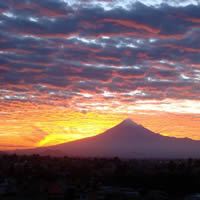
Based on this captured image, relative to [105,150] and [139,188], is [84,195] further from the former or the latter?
[105,150]

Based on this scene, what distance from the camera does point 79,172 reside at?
57.6 m

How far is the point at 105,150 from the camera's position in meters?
184

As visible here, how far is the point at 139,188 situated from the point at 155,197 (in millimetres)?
7262

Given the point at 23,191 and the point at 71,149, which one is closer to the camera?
the point at 23,191

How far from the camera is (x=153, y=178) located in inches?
1774

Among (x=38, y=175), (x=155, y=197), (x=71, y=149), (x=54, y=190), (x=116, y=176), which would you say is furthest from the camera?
(x=71, y=149)

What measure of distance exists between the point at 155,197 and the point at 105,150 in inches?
5981

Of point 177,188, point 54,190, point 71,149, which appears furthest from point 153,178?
point 71,149

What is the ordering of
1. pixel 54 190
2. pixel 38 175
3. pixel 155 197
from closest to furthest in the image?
1. pixel 155 197
2. pixel 54 190
3. pixel 38 175

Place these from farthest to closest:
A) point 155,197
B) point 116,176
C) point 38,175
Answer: point 38,175, point 116,176, point 155,197

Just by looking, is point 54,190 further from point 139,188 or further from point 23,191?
point 139,188

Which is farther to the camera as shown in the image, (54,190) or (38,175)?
(38,175)

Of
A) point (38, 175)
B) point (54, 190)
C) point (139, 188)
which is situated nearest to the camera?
point (54, 190)

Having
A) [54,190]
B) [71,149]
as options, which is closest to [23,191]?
[54,190]
